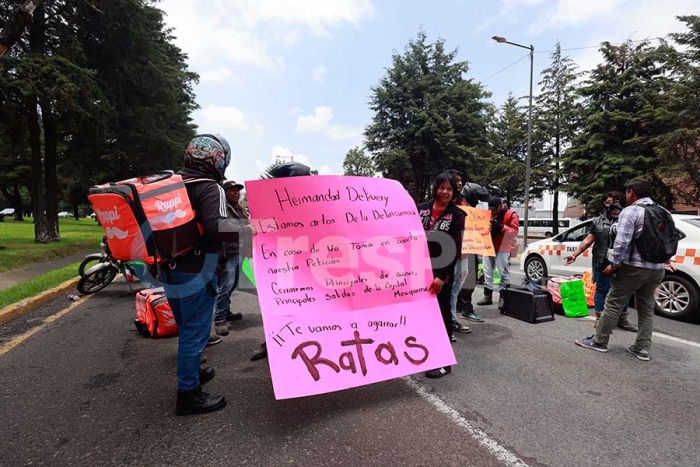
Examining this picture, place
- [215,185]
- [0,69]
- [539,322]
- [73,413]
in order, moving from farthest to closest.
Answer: [0,69] < [539,322] < [73,413] < [215,185]

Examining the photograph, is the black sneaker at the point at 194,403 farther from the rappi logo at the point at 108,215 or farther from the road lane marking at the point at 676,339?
the road lane marking at the point at 676,339

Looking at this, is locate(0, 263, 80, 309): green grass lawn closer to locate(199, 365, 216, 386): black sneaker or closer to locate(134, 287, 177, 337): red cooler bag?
locate(134, 287, 177, 337): red cooler bag

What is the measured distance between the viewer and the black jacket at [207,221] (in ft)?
7.64

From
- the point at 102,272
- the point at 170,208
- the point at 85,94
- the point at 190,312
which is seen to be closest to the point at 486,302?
the point at 190,312

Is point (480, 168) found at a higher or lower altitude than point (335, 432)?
higher

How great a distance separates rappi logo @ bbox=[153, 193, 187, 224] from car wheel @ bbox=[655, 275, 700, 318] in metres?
5.91

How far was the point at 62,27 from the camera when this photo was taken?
12.2 meters

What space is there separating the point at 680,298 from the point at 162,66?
19.5 m

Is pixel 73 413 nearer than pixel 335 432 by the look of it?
No

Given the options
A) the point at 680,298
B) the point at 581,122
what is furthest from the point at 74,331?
the point at 581,122

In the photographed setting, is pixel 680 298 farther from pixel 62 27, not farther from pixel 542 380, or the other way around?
pixel 62 27

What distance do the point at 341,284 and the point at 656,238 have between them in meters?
3.04

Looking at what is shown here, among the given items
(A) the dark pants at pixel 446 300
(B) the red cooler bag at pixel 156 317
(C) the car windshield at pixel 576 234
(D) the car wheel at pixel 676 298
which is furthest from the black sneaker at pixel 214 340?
(C) the car windshield at pixel 576 234

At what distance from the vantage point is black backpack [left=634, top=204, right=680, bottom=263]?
340 centimetres
